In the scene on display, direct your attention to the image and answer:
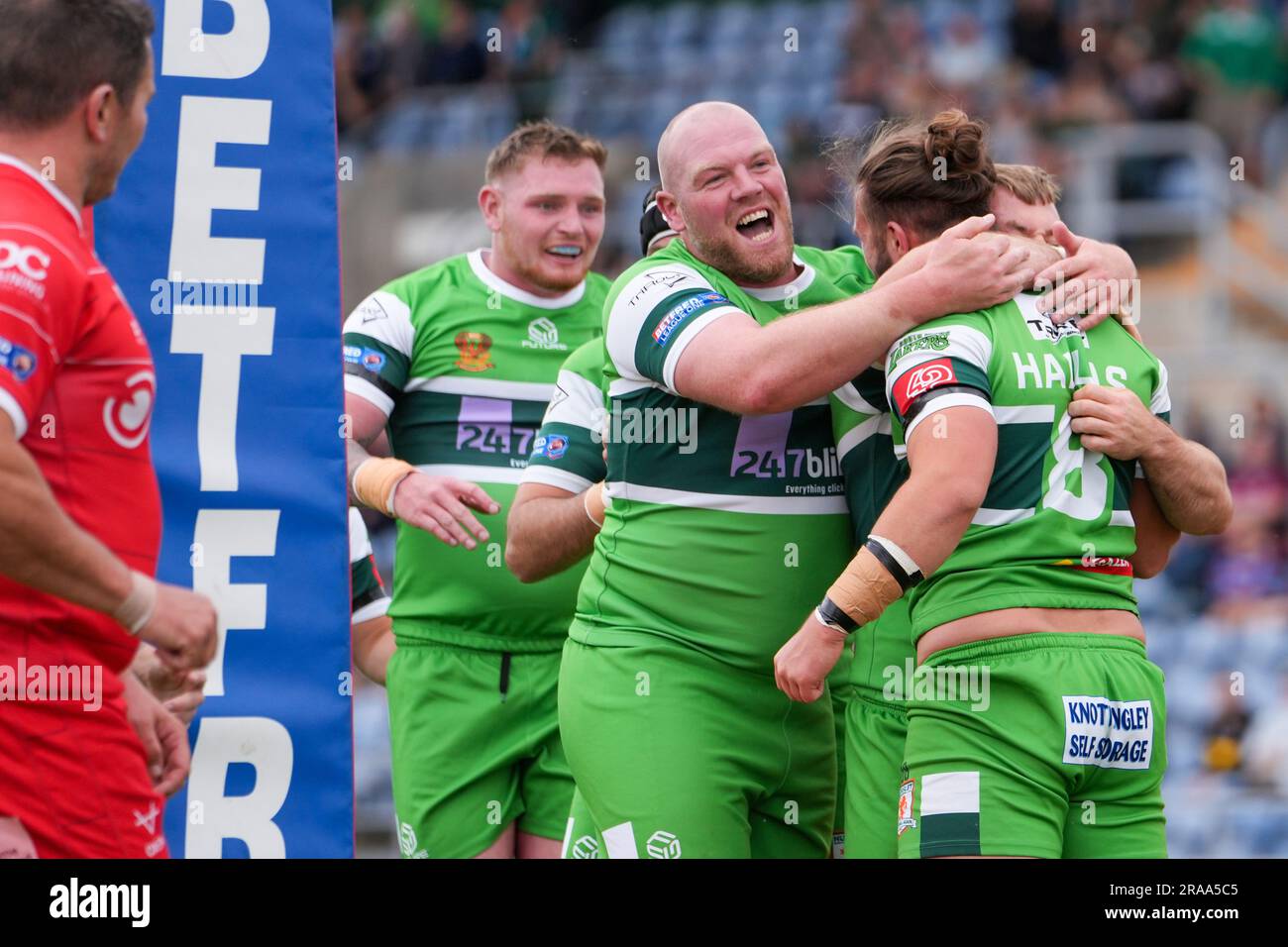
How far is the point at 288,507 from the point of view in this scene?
13.8 feet

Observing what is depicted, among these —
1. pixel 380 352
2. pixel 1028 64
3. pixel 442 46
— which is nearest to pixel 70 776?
pixel 380 352

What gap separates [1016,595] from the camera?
370cm

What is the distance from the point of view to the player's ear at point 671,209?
4434 millimetres

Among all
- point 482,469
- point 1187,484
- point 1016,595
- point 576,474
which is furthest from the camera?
point 482,469

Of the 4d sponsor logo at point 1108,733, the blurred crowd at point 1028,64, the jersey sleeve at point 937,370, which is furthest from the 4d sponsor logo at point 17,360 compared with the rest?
the blurred crowd at point 1028,64

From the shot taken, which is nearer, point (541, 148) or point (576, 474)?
point (576, 474)

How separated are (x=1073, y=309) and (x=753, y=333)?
0.72 metres

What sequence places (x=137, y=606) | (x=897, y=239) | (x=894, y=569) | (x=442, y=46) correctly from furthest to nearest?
(x=442, y=46) → (x=897, y=239) → (x=894, y=569) → (x=137, y=606)

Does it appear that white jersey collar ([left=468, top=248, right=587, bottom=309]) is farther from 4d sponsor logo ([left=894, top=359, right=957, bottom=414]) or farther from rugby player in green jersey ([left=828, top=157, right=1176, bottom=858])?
4d sponsor logo ([left=894, top=359, right=957, bottom=414])

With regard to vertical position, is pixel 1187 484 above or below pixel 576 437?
A: below

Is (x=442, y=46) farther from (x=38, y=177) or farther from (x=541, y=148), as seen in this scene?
(x=38, y=177)

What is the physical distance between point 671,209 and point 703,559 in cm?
94

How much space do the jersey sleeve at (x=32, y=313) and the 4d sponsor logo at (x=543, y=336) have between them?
2.89 m

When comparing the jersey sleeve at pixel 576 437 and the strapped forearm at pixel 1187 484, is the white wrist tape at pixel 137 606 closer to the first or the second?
the jersey sleeve at pixel 576 437
